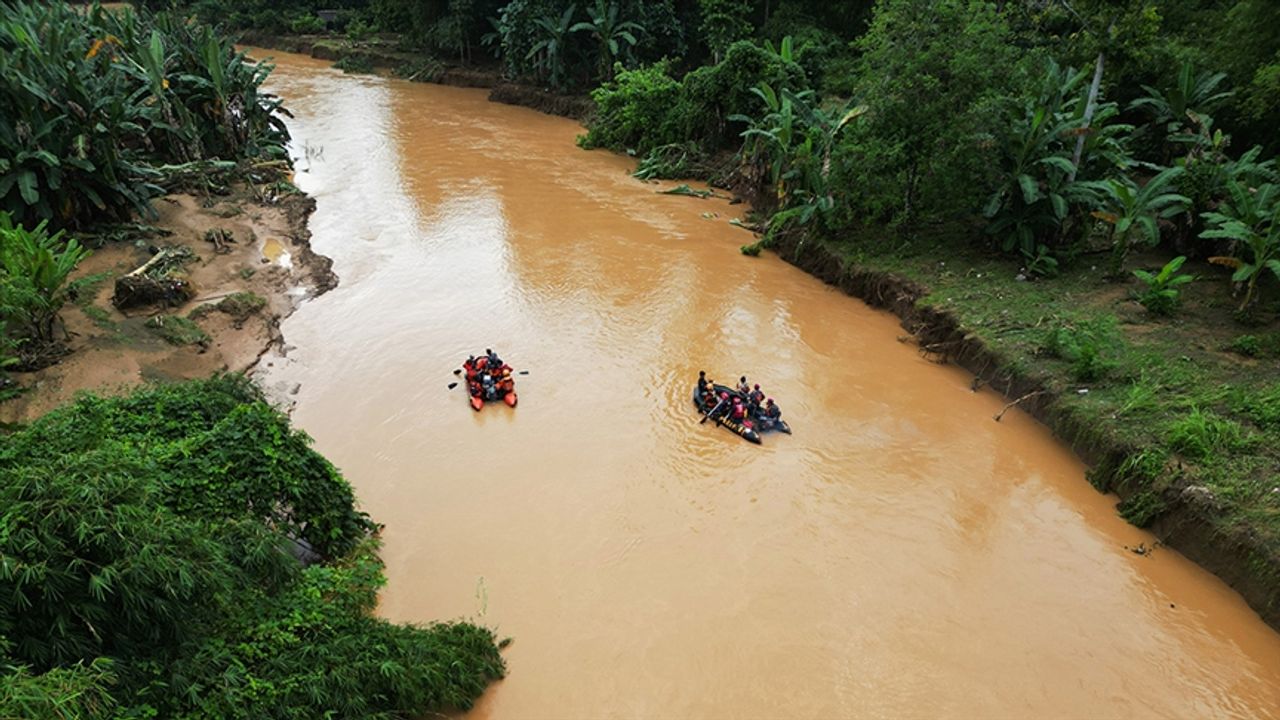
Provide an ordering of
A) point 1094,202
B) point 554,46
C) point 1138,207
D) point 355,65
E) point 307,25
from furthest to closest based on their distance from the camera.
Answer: point 307,25
point 355,65
point 554,46
point 1094,202
point 1138,207

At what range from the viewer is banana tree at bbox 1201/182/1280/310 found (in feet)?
30.0

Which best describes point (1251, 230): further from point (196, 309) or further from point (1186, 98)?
point (196, 309)

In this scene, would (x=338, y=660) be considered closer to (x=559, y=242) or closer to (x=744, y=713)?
(x=744, y=713)

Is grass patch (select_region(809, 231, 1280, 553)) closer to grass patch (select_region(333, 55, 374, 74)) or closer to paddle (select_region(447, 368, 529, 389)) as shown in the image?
paddle (select_region(447, 368, 529, 389))

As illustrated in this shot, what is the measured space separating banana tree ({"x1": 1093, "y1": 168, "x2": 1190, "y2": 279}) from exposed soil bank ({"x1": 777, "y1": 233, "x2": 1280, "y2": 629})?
278 cm

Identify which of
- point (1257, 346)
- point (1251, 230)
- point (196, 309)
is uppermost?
point (1251, 230)

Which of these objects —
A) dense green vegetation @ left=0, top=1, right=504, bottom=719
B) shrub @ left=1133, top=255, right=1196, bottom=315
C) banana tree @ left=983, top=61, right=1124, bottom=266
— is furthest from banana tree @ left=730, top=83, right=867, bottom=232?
dense green vegetation @ left=0, top=1, right=504, bottom=719

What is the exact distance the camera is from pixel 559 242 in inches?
603

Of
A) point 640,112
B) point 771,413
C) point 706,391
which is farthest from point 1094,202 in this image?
point 640,112

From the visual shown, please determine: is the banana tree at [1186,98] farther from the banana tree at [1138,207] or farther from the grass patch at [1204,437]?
the grass patch at [1204,437]

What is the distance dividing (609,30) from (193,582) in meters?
24.6

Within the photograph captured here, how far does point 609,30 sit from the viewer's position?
24.9m

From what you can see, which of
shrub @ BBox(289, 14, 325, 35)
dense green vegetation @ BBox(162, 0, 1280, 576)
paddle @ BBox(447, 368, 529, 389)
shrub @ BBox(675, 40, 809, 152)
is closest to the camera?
dense green vegetation @ BBox(162, 0, 1280, 576)

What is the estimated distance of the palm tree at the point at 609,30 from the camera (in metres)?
24.5
